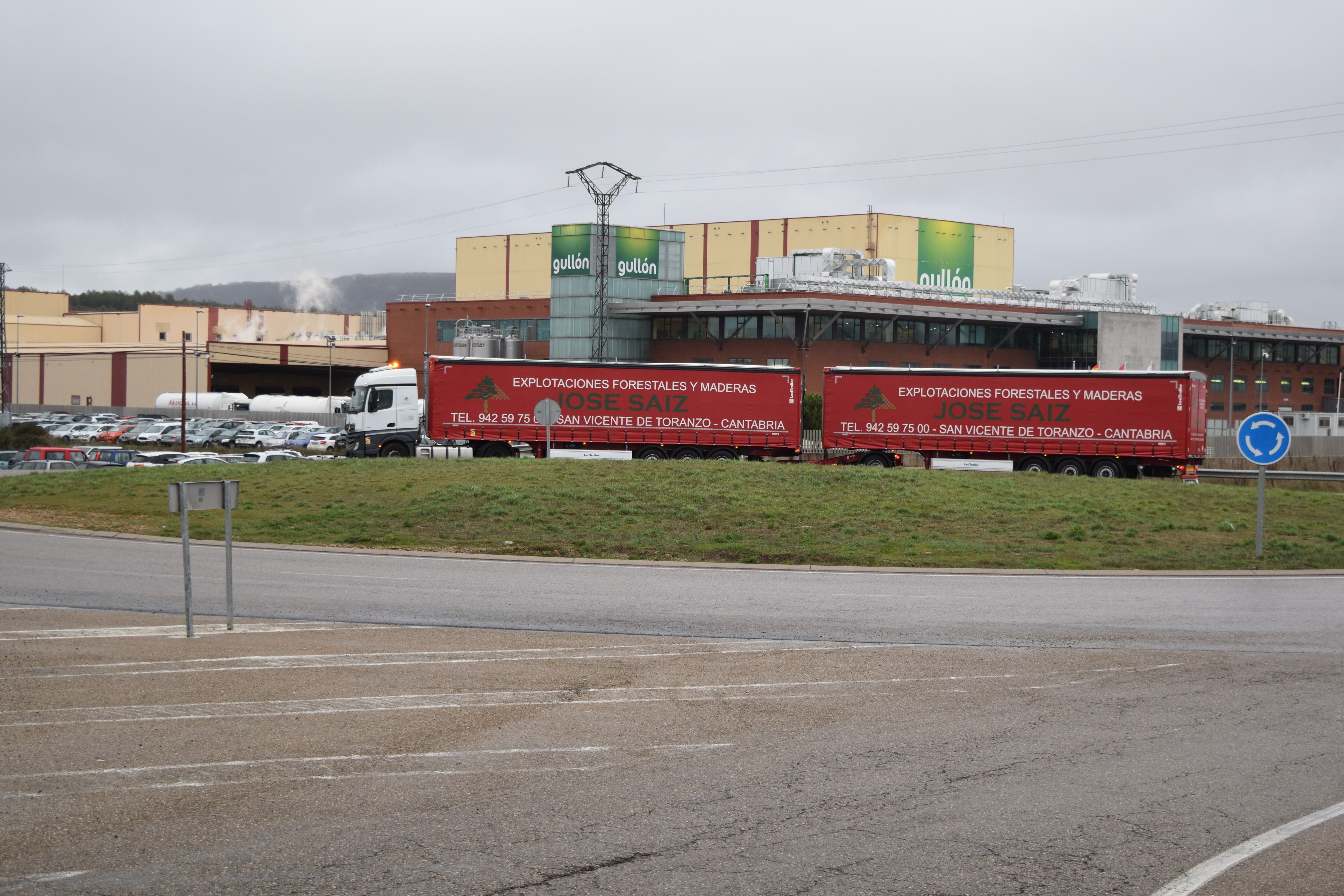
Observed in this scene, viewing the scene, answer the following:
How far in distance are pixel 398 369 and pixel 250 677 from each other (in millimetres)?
34186

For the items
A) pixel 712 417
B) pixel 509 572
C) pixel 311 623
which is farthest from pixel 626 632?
pixel 712 417

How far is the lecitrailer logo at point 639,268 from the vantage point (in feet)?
275

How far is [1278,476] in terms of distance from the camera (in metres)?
34.3

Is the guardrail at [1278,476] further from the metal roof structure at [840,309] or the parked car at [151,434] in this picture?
the parked car at [151,434]

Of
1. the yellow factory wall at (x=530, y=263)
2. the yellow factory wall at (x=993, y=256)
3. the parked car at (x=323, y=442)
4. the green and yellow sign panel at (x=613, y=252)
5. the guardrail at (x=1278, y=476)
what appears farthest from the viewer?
the yellow factory wall at (x=530, y=263)

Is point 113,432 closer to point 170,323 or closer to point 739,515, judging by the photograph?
point 170,323

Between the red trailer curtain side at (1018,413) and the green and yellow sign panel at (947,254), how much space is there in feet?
209

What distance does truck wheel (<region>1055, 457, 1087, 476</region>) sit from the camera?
42.3 m

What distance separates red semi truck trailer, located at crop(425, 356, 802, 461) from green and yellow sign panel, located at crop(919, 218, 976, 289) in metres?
→ 64.8

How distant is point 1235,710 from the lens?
9.98 m

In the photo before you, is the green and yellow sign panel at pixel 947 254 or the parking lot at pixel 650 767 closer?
the parking lot at pixel 650 767

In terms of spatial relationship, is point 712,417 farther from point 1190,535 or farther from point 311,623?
point 311,623

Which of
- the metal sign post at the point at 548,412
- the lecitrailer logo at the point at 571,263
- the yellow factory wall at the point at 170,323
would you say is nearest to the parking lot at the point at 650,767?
the metal sign post at the point at 548,412

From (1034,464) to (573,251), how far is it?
4944 cm
